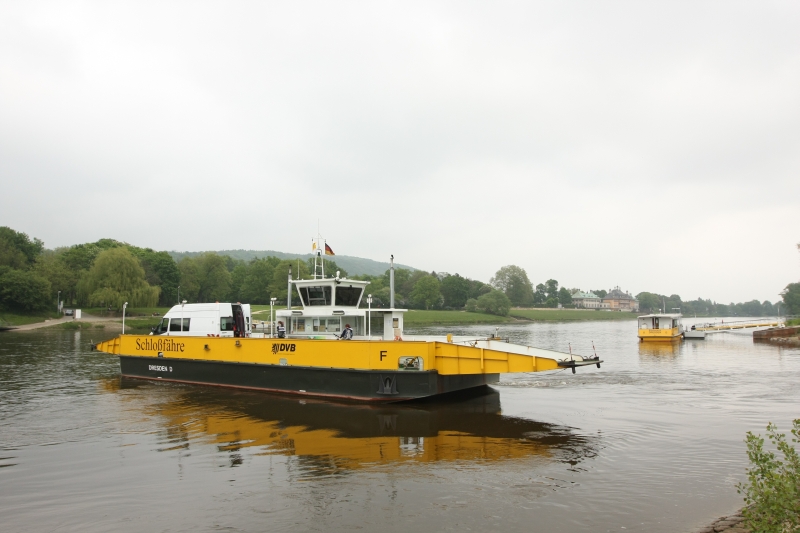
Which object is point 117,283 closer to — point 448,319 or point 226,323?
point 448,319

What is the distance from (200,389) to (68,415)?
4950 millimetres

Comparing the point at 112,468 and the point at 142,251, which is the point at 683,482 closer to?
the point at 112,468

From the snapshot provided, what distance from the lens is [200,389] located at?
1955cm

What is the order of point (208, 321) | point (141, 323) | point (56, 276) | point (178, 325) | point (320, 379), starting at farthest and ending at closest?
point (56, 276) < point (141, 323) < point (178, 325) < point (208, 321) < point (320, 379)

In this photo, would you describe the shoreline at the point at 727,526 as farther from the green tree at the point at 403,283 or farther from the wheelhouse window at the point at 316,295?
the green tree at the point at 403,283

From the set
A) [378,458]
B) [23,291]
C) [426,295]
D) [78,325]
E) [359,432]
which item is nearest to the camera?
[378,458]

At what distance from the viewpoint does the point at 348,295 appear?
1964 centimetres

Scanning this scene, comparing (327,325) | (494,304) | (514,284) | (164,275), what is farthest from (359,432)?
(514,284)

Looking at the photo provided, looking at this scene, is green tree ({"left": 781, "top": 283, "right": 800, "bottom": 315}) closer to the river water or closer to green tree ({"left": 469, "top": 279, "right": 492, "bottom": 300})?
green tree ({"left": 469, "top": 279, "right": 492, "bottom": 300})

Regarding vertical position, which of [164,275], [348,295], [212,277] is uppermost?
[164,275]

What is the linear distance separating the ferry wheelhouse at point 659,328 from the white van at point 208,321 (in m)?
37.3

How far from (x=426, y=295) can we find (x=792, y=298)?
71.7m

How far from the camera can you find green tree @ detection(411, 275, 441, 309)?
12362cm

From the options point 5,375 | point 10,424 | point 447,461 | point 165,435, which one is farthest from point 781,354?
point 5,375
